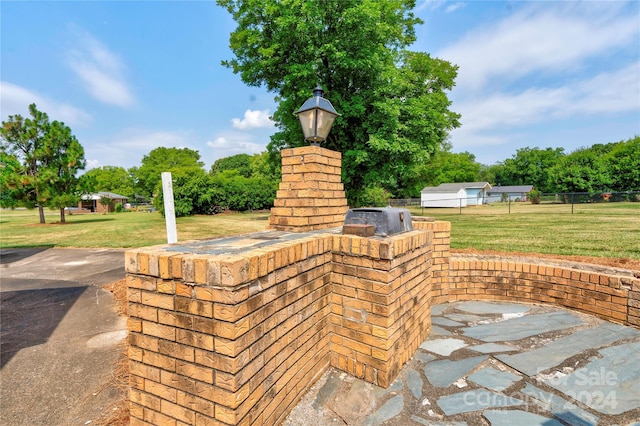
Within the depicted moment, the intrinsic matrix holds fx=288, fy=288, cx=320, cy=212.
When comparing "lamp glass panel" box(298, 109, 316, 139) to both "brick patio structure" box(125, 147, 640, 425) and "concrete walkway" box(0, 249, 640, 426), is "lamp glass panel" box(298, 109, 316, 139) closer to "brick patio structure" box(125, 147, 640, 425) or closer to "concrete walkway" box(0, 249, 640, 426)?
"brick patio structure" box(125, 147, 640, 425)

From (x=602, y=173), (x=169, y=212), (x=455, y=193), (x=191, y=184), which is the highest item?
(x=602, y=173)

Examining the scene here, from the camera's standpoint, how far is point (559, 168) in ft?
134

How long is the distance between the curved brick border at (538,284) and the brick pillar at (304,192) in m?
1.49

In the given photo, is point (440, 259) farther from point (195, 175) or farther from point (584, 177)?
point (584, 177)

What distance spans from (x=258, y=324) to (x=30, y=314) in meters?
4.41

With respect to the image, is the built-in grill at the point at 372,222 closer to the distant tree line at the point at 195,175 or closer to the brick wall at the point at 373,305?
the brick wall at the point at 373,305

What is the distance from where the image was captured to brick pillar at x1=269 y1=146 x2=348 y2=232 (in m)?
3.37

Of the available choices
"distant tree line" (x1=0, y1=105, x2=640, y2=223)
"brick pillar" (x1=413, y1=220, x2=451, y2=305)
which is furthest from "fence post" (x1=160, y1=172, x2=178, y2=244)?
"distant tree line" (x1=0, y1=105, x2=640, y2=223)

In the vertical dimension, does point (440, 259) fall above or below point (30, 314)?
above

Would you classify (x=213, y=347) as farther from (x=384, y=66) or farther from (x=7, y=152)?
(x=7, y=152)

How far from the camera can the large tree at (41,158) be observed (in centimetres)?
1645

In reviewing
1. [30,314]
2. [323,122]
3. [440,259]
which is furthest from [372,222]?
[30,314]

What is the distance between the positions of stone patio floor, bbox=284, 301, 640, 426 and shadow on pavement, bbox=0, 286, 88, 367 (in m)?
3.31

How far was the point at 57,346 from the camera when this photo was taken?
3135 millimetres
